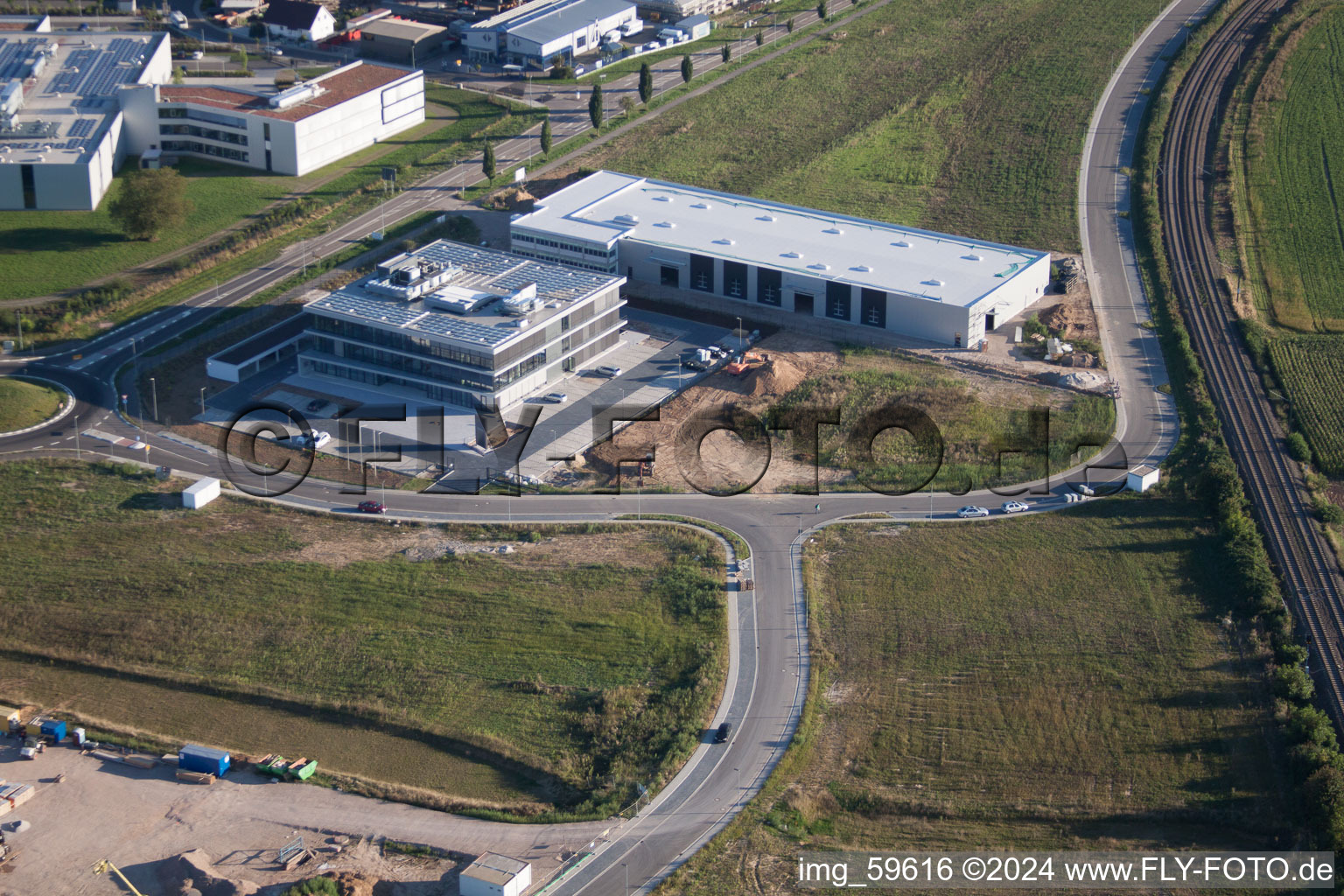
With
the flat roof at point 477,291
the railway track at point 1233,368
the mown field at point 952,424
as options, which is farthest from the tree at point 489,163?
the railway track at point 1233,368

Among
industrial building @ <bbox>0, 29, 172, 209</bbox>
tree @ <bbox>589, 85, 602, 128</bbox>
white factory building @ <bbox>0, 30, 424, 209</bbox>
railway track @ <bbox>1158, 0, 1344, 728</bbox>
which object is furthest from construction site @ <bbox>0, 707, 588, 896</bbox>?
tree @ <bbox>589, 85, 602, 128</bbox>

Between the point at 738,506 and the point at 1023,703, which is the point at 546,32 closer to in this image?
the point at 738,506

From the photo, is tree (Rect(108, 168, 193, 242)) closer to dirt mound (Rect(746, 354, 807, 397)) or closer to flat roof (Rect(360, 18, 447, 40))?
flat roof (Rect(360, 18, 447, 40))

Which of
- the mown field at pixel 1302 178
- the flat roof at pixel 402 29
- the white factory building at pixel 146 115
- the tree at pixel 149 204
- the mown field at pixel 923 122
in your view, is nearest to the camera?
the mown field at pixel 1302 178

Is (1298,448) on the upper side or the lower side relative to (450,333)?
lower

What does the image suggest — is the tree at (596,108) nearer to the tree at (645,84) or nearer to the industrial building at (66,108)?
the tree at (645,84)

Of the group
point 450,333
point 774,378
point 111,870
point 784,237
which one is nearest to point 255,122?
point 450,333
